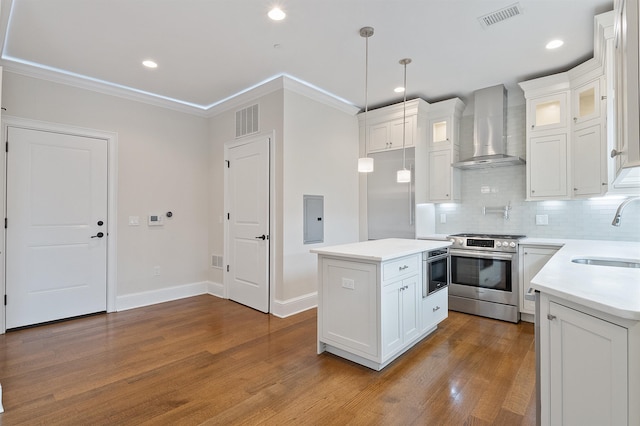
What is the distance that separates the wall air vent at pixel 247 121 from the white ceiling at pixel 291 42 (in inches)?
14.5

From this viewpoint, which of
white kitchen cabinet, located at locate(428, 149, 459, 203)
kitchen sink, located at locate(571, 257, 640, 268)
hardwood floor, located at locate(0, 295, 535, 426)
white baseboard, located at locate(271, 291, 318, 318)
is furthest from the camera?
white kitchen cabinet, located at locate(428, 149, 459, 203)

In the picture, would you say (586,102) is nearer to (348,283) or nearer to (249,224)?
(348,283)

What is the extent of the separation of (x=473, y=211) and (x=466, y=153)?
2.83ft

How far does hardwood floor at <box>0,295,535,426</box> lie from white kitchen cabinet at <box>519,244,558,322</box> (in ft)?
0.66

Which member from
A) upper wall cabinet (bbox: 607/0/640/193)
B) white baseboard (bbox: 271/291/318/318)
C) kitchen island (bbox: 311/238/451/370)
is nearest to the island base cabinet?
kitchen island (bbox: 311/238/451/370)

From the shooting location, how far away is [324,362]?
273 centimetres

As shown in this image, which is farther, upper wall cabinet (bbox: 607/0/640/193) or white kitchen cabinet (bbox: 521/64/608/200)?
white kitchen cabinet (bbox: 521/64/608/200)

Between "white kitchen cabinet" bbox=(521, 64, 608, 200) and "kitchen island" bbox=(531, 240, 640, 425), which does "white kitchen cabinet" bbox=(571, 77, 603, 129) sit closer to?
"white kitchen cabinet" bbox=(521, 64, 608, 200)

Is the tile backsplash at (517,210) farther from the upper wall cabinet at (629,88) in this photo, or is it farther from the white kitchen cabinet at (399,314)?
the upper wall cabinet at (629,88)

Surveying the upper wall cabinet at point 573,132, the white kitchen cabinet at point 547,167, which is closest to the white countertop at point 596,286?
→ the upper wall cabinet at point 573,132

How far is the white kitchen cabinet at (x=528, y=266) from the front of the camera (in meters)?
3.53

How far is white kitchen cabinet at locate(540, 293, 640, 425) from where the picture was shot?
1057mm

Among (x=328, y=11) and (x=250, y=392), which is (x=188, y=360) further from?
(x=328, y=11)

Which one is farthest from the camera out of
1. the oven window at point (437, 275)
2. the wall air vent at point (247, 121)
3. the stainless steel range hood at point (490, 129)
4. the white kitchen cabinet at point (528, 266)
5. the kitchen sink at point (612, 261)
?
the wall air vent at point (247, 121)
